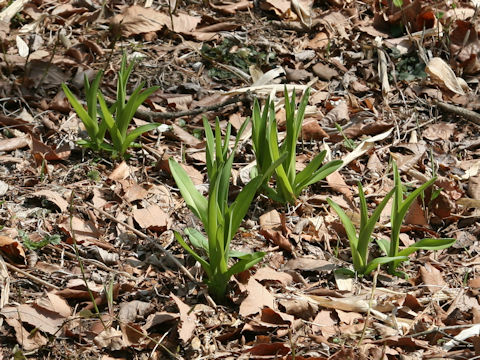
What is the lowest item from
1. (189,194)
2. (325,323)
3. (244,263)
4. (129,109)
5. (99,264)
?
(325,323)

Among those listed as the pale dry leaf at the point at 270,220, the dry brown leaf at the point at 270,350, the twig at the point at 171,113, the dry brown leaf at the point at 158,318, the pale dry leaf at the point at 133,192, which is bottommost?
the dry brown leaf at the point at 270,350

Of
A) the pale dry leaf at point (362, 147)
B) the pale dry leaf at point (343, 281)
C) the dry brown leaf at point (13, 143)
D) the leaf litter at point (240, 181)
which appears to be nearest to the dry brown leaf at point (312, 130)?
the leaf litter at point (240, 181)

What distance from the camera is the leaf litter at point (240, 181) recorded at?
2.08 meters

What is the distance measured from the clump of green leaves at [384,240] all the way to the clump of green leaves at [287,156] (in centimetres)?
31

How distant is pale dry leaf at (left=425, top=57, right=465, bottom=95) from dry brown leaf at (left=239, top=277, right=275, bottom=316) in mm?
1697

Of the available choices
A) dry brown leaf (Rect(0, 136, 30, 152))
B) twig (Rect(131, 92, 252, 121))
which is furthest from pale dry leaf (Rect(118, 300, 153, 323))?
twig (Rect(131, 92, 252, 121))

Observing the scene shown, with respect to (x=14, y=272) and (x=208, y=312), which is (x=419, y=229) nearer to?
(x=208, y=312)

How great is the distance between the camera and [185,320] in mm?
2061

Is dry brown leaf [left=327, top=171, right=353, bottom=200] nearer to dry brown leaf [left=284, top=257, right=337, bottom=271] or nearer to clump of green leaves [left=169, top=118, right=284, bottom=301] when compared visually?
dry brown leaf [left=284, top=257, right=337, bottom=271]

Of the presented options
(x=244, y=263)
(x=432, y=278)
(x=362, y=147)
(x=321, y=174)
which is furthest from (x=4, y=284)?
(x=362, y=147)

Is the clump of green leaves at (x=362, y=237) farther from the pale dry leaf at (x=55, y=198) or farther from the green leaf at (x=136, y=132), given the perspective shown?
the pale dry leaf at (x=55, y=198)

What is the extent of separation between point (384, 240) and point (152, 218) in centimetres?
87

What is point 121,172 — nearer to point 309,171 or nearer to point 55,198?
point 55,198

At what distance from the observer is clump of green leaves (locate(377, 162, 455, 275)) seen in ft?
7.14
